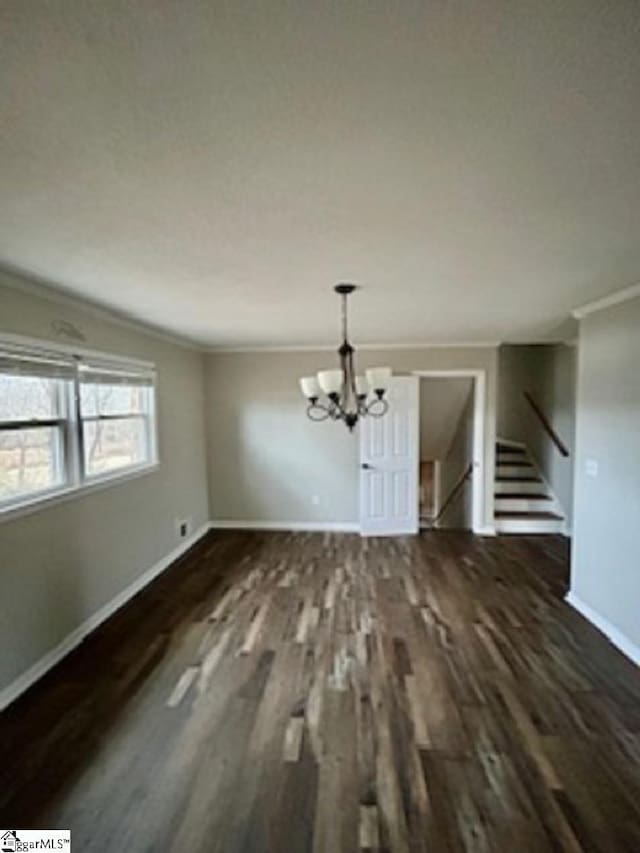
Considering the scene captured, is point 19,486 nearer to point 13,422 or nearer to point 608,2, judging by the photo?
point 13,422

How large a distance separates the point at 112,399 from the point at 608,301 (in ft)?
13.3

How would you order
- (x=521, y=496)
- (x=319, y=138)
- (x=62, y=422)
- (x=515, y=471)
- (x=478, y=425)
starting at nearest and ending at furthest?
(x=319, y=138) < (x=62, y=422) < (x=478, y=425) < (x=521, y=496) < (x=515, y=471)

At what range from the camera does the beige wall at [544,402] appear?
22.6ft

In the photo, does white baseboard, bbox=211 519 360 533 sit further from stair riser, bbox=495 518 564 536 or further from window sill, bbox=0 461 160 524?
window sill, bbox=0 461 160 524

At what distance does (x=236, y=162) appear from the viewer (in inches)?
63.6

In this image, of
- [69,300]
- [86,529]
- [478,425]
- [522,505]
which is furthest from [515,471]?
[69,300]

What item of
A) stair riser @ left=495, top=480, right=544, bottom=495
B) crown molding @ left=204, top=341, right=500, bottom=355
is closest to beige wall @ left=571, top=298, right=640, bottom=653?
crown molding @ left=204, top=341, right=500, bottom=355

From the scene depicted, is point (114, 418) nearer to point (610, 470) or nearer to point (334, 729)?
point (334, 729)

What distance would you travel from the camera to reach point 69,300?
3.64 meters

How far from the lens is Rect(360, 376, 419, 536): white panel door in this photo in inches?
259

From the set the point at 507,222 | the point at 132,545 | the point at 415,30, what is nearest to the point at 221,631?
the point at 132,545

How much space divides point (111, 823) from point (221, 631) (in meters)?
1.81

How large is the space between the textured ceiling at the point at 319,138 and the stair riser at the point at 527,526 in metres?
4.43

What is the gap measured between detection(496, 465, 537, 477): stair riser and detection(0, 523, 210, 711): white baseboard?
466cm
